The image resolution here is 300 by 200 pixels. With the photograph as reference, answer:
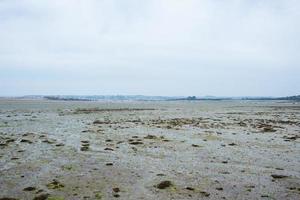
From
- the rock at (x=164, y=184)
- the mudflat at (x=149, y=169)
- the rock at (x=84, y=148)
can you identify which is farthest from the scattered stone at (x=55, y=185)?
the rock at (x=84, y=148)

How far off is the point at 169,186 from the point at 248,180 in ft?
9.00

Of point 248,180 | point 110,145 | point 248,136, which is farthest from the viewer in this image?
point 248,136

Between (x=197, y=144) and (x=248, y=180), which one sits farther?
(x=197, y=144)

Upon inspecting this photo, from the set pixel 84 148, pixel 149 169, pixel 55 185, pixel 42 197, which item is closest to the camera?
pixel 42 197

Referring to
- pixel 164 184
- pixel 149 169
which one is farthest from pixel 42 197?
pixel 149 169

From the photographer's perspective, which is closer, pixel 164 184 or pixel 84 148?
pixel 164 184

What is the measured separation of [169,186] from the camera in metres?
9.98

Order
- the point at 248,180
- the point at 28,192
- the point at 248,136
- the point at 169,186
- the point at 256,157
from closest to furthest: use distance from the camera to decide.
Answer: the point at 28,192
the point at 169,186
the point at 248,180
the point at 256,157
the point at 248,136

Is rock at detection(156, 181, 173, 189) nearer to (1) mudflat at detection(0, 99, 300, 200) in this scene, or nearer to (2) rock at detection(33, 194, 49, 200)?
(1) mudflat at detection(0, 99, 300, 200)

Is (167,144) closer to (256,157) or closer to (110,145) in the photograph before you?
(110,145)

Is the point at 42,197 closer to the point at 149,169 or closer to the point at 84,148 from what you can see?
the point at 149,169

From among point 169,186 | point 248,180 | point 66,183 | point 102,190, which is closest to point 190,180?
point 169,186

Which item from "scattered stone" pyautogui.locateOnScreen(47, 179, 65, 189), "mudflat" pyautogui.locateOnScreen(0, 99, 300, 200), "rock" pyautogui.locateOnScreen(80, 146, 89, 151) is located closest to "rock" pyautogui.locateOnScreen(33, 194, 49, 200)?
"mudflat" pyautogui.locateOnScreen(0, 99, 300, 200)

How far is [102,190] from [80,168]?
3.23 meters
